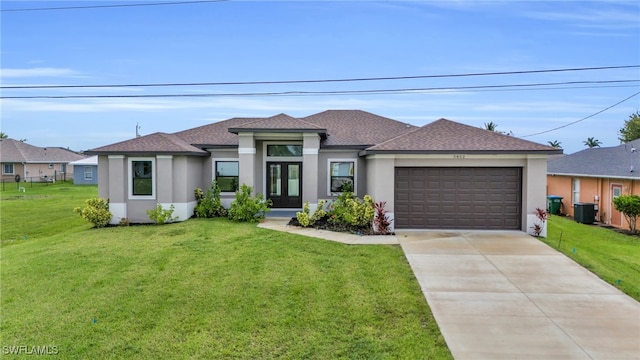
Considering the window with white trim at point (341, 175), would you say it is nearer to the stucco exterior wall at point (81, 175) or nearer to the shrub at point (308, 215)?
the shrub at point (308, 215)

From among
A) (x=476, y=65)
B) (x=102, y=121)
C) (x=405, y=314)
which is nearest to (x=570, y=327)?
(x=405, y=314)

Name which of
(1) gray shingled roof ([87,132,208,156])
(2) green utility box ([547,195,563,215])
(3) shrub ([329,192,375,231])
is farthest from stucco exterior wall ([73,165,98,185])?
(2) green utility box ([547,195,563,215])

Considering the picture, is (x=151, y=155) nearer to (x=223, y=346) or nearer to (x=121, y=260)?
(x=121, y=260)

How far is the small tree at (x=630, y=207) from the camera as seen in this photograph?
1656 cm

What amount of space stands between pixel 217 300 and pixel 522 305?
18.5ft

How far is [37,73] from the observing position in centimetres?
1895

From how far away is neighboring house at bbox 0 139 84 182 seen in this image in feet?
136

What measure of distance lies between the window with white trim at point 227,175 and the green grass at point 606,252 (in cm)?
1199

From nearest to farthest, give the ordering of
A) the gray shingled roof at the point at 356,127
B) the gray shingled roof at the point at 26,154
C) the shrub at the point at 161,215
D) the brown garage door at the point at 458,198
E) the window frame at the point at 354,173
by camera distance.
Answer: the brown garage door at the point at 458,198, the shrub at the point at 161,215, the window frame at the point at 354,173, the gray shingled roof at the point at 356,127, the gray shingled roof at the point at 26,154

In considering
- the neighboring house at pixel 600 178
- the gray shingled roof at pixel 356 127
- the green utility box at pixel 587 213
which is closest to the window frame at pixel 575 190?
the neighboring house at pixel 600 178

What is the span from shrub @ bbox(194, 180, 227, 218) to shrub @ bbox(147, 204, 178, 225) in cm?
111

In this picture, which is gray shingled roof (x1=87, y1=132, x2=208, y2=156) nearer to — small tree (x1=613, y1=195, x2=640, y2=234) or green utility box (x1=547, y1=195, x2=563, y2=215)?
small tree (x1=613, y1=195, x2=640, y2=234)

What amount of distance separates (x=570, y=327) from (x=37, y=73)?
77.7 ft

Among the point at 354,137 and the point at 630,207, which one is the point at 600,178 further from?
the point at 354,137
